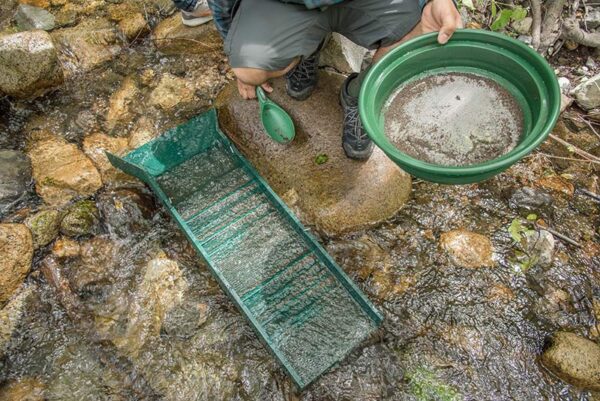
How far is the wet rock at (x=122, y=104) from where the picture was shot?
3088 mm

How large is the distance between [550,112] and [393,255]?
1109mm

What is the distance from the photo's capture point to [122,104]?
3.15 meters

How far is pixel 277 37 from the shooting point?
2170 millimetres

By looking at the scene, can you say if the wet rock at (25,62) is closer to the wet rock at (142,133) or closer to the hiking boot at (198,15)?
the wet rock at (142,133)

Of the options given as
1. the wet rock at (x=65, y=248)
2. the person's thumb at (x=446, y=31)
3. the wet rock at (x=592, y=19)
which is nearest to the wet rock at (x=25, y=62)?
the wet rock at (x=65, y=248)

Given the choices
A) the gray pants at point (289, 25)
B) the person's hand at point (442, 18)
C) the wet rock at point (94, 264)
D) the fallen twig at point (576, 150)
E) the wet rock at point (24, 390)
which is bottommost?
the wet rock at point (24, 390)

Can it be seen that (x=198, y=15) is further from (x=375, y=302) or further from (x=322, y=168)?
(x=375, y=302)

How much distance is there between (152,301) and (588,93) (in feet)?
8.86

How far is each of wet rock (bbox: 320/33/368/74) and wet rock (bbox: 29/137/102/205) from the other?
4.84 ft

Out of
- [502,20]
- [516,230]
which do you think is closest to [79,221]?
[516,230]

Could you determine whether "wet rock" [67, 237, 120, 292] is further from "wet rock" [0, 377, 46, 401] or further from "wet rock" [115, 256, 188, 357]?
"wet rock" [0, 377, 46, 401]

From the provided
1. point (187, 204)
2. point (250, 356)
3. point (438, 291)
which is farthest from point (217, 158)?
point (438, 291)

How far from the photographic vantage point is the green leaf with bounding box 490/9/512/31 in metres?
2.94

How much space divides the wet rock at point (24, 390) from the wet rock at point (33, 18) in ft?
7.77
